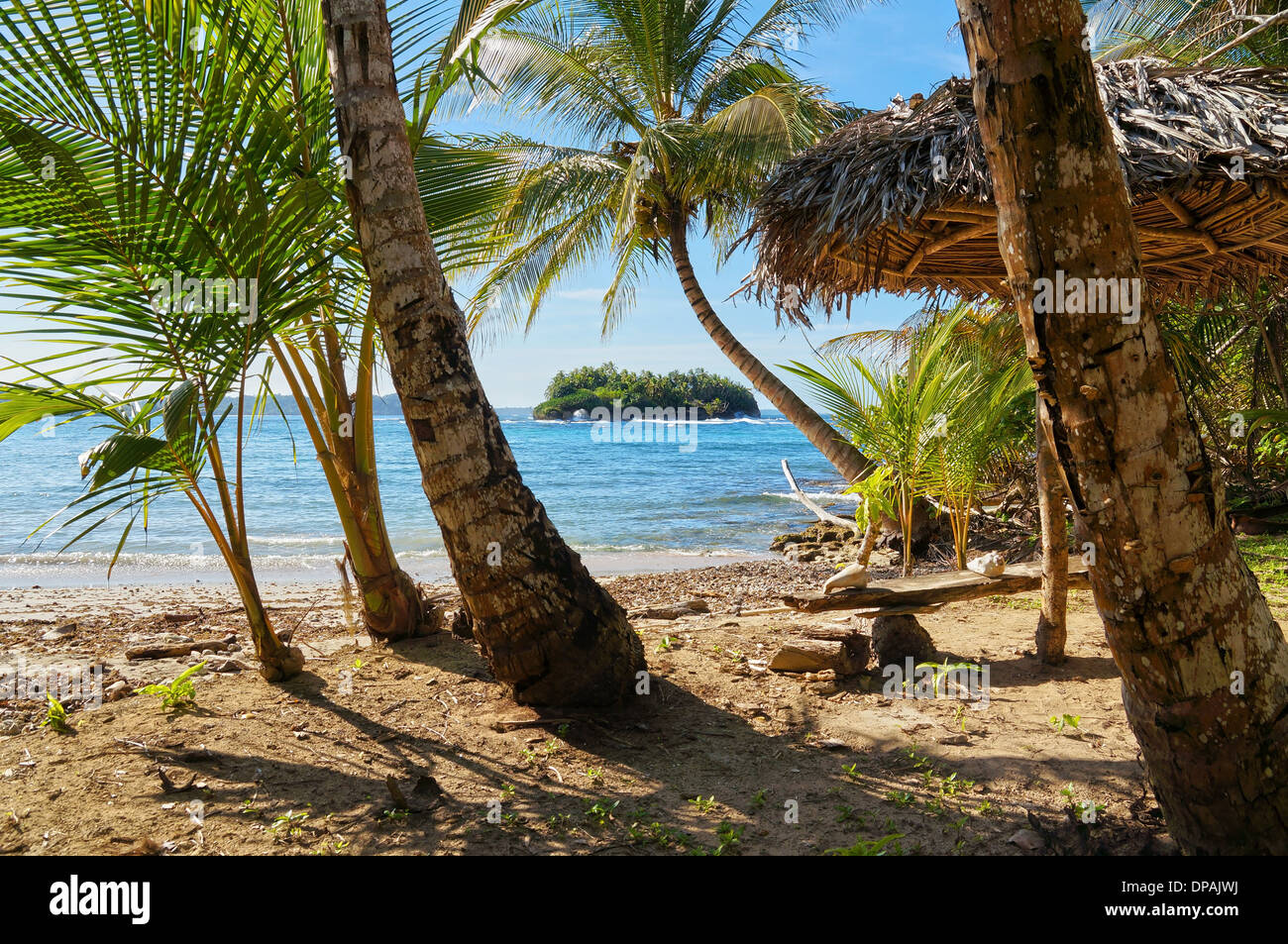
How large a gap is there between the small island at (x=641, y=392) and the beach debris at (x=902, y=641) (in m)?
45.2

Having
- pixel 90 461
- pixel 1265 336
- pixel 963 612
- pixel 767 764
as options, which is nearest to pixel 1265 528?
pixel 1265 336

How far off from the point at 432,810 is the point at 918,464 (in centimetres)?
382

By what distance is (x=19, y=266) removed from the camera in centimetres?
290

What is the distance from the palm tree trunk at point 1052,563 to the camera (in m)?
4.04

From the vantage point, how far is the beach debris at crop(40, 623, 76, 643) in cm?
596

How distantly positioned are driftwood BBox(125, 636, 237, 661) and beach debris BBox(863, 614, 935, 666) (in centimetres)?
439

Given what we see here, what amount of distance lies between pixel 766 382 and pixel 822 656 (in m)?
6.84

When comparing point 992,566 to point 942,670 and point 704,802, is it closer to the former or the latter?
point 942,670

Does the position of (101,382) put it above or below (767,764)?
above

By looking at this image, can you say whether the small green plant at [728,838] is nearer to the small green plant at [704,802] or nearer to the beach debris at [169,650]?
the small green plant at [704,802]

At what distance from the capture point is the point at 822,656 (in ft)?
13.5

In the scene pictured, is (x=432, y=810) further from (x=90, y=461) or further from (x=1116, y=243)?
(x=1116, y=243)

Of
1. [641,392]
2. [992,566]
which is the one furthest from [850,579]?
[641,392]
